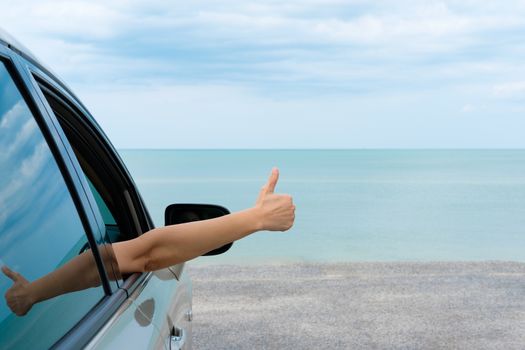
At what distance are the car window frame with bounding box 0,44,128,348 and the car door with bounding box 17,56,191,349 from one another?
0.03 meters

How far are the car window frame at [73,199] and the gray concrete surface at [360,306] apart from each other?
5.45 meters

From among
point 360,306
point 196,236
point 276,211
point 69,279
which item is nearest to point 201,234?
point 196,236

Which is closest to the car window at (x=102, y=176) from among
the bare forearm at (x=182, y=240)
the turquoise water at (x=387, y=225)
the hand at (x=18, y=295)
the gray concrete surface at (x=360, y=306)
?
the bare forearm at (x=182, y=240)

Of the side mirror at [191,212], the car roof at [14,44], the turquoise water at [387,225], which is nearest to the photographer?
the car roof at [14,44]

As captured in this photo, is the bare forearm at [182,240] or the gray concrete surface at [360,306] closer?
the bare forearm at [182,240]

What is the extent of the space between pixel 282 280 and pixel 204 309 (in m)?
2.17

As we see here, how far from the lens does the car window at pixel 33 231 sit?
134 centimetres

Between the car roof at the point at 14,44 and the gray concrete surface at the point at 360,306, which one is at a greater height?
the car roof at the point at 14,44

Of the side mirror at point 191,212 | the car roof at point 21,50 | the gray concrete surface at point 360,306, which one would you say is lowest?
the gray concrete surface at point 360,306

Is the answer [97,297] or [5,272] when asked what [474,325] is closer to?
[97,297]

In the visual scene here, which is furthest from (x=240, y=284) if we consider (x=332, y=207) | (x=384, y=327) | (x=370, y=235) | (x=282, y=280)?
(x=332, y=207)

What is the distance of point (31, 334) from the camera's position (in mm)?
1342

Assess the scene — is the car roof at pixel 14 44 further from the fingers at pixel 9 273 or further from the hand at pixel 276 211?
the hand at pixel 276 211

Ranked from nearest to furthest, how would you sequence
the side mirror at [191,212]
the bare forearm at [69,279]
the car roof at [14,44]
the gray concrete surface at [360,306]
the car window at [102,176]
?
the bare forearm at [69,279] < the car roof at [14,44] < the car window at [102,176] < the side mirror at [191,212] < the gray concrete surface at [360,306]
